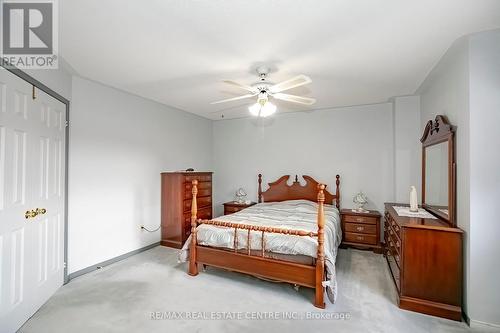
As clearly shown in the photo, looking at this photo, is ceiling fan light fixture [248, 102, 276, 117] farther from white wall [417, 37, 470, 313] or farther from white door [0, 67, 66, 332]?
white door [0, 67, 66, 332]

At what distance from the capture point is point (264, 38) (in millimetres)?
2203

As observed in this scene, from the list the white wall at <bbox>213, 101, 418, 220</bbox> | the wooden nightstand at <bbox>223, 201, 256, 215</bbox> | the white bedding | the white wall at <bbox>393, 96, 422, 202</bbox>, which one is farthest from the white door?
the white wall at <bbox>393, 96, 422, 202</bbox>

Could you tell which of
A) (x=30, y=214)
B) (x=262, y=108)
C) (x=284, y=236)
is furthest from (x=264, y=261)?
(x=30, y=214)

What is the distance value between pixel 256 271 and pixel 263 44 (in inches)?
98.3

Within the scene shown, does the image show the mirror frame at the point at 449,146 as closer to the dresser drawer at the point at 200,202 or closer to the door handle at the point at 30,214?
the dresser drawer at the point at 200,202

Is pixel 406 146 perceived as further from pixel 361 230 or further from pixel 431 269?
pixel 431 269

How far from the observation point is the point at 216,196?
6059mm

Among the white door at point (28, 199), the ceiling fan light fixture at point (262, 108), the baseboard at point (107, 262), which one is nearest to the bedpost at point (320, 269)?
the ceiling fan light fixture at point (262, 108)

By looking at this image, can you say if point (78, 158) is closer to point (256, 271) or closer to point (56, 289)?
point (56, 289)

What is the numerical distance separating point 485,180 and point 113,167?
14.6ft

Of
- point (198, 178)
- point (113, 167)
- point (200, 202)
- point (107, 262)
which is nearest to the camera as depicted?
point (107, 262)

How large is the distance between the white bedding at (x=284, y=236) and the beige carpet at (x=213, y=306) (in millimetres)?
333

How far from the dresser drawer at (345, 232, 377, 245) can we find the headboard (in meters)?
0.62

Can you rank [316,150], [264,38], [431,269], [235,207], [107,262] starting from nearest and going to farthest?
[264,38], [431,269], [107,262], [316,150], [235,207]
